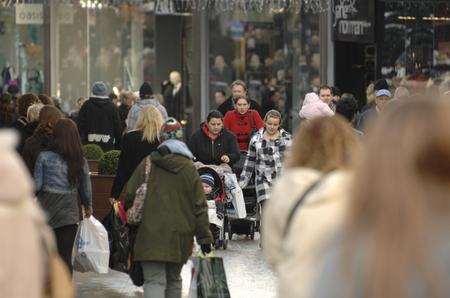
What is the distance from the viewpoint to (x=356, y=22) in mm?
21578

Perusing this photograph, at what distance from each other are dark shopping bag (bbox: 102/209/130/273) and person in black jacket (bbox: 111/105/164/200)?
572 millimetres

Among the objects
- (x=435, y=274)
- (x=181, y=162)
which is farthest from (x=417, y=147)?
(x=181, y=162)

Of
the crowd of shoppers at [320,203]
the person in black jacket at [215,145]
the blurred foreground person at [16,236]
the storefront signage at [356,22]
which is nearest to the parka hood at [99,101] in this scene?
the person in black jacket at [215,145]

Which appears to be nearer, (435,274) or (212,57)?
(435,274)

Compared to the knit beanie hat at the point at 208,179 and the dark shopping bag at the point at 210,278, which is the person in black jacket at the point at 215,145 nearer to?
the knit beanie hat at the point at 208,179

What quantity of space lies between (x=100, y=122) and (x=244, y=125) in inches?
91.2

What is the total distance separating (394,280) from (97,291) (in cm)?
865

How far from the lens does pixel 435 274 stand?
369 cm

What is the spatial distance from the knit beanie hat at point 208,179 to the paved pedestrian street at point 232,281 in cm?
85

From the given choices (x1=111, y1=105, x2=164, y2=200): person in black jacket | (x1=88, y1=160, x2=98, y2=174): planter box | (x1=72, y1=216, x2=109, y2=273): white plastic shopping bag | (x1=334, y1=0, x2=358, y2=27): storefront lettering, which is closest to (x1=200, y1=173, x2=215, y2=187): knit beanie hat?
(x1=88, y1=160, x2=98, y2=174): planter box

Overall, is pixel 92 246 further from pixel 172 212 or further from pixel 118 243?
pixel 172 212

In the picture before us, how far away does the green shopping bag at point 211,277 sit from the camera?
8.71 meters

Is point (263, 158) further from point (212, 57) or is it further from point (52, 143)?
point (212, 57)

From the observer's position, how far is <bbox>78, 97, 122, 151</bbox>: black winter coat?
18.2m
